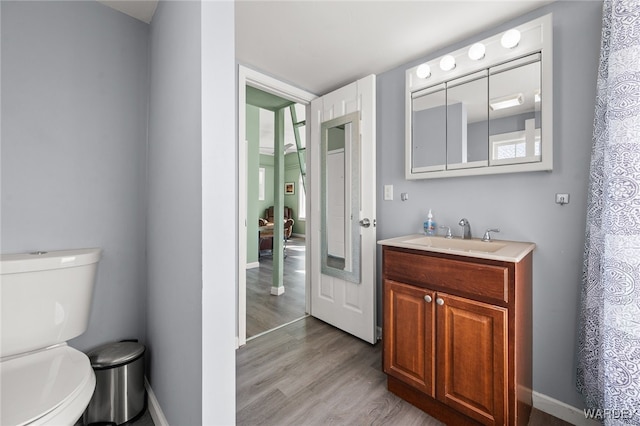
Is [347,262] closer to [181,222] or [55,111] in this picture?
[181,222]

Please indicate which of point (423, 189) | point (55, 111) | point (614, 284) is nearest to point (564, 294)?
point (614, 284)

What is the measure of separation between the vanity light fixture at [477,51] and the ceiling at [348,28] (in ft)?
0.44

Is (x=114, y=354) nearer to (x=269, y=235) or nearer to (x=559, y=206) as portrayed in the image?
(x=559, y=206)

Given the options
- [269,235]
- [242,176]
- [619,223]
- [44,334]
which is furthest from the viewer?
[269,235]

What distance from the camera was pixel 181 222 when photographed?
1.17 metres

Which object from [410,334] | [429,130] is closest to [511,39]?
[429,130]

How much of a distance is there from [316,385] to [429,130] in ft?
6.30

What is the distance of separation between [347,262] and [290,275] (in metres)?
2.19

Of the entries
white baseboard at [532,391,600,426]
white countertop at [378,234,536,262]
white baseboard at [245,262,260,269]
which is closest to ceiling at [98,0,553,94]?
white countertop at [378,234,536,262]

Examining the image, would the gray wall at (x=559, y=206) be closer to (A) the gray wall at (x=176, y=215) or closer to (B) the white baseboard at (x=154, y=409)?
(A) the gray wall at (x=176, y=215)

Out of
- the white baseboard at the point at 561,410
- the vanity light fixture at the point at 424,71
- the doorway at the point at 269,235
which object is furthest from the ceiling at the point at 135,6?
the white baseboard at the point at 561,410

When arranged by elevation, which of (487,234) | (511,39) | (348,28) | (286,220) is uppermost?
(348,28)

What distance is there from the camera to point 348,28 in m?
1.73

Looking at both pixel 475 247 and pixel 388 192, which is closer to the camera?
pixel 475 247
